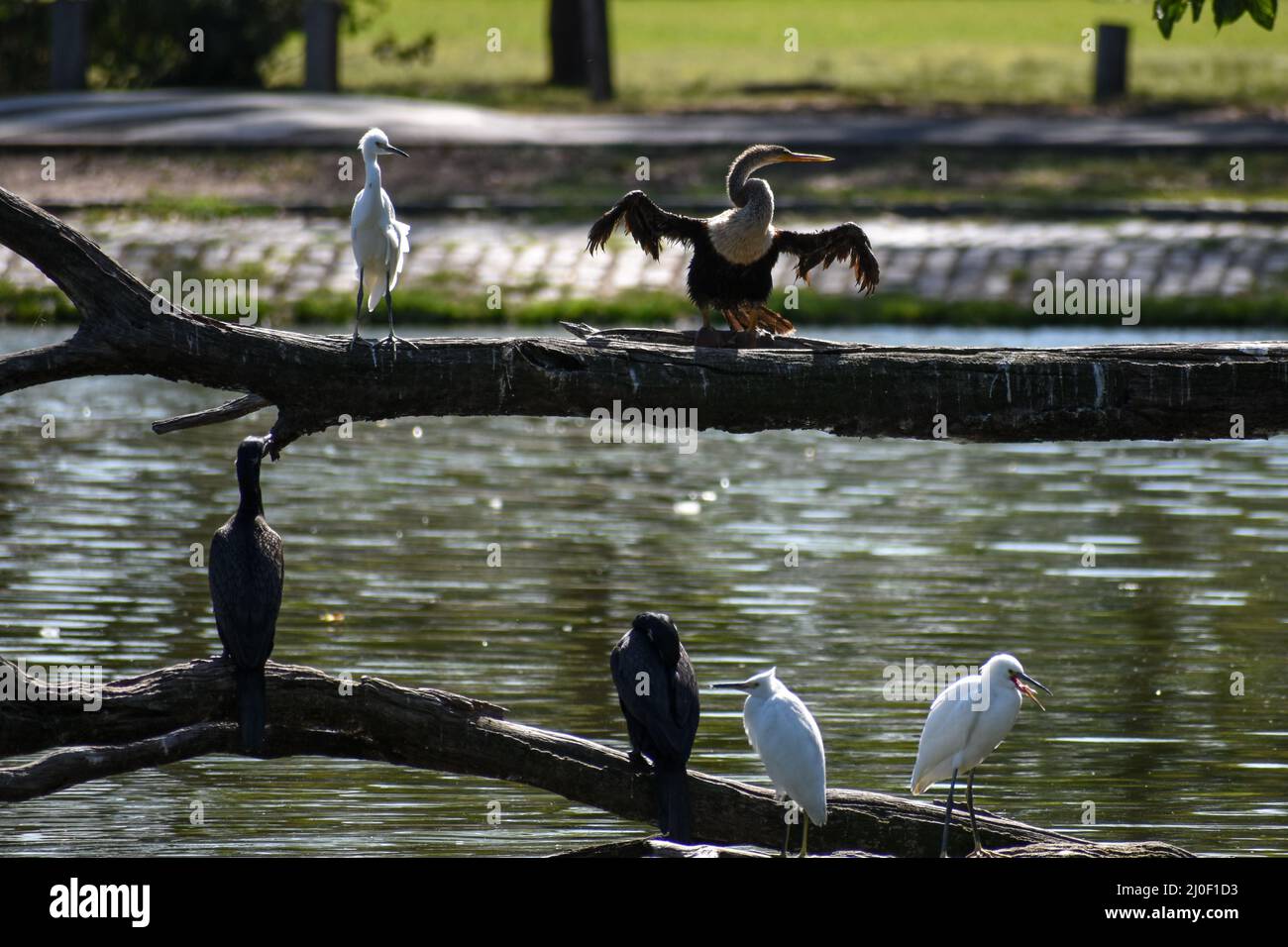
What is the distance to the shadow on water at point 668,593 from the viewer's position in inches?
314

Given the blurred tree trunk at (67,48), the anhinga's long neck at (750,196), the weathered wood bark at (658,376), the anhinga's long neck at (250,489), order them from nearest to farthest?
the weathered wood bark at (658,376), the anhinga's long neck at (250,489), the anhinga's long neck at (750,196), the blurred tree trunk at (67,48)

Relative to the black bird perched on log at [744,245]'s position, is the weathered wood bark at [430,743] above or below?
below

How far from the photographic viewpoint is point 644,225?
26.5ft

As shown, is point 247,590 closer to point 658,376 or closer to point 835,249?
point 658,376

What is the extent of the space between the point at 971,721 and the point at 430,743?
5.80ft

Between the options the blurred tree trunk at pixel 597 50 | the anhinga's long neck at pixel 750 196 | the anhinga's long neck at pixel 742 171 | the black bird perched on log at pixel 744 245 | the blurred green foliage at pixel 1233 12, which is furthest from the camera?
the blurred tree trunk at pixel 597 50

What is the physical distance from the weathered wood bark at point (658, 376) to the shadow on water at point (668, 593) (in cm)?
166

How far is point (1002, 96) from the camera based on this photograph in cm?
2939

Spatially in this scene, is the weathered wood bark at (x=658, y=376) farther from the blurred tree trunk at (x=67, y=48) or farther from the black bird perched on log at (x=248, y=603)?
the blurred tree trunk at (x=67, y=48)

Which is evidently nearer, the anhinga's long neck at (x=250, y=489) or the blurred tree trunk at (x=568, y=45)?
the anhinga's long neck at (x=250, y=489)

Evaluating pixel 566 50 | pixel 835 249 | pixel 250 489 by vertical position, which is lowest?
pixel 250 489

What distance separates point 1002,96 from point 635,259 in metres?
11.6

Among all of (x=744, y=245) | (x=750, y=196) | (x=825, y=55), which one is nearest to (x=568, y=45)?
(x=825, y=55)

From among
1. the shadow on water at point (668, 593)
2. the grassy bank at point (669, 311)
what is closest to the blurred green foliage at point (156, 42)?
the grassy bank at point (669, 311)
